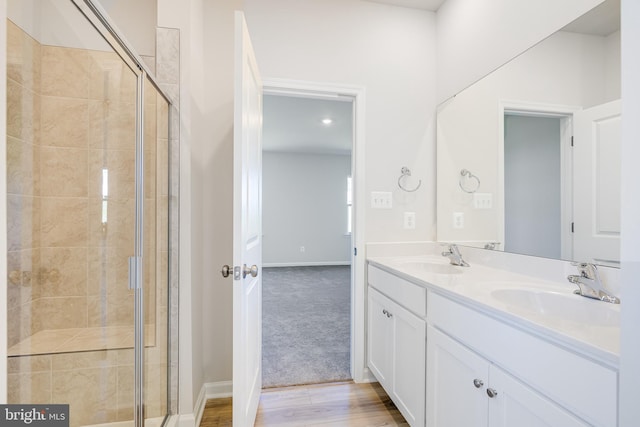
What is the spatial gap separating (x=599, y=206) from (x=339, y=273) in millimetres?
4975

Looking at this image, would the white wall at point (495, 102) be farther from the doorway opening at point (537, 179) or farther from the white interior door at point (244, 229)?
the white interior door at point (244, 229)

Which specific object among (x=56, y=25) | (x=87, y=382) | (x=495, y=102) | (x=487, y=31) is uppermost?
(x=487, y=31)

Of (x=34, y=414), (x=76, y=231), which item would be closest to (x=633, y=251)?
(x=34, y=414)

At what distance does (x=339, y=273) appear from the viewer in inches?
232

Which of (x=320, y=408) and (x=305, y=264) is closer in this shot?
(x=320, y=408)

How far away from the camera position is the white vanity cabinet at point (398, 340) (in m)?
1.37

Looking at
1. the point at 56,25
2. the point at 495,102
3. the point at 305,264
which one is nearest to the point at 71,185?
the point at 56,25

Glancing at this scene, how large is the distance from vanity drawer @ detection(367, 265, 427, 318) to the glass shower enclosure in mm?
1238

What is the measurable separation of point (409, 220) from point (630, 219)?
1.53 meters

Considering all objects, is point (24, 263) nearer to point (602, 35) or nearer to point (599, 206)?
point (599, 206)

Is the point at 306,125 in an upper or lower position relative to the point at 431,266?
upper

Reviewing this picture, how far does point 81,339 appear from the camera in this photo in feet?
5.04

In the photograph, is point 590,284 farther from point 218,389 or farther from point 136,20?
point 136,20

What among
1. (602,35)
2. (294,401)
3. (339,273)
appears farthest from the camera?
(339,273)
